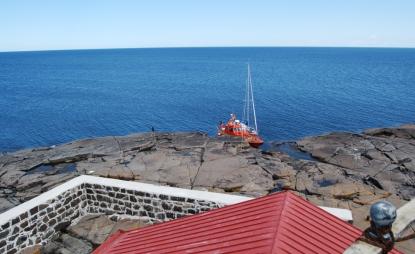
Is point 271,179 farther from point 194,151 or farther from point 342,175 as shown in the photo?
point 194,151

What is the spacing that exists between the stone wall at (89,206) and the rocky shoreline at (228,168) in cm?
763

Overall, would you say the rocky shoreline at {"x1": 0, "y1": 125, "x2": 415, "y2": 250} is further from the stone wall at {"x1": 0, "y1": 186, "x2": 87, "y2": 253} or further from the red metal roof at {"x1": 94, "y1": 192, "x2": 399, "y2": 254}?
the red metal roof at {"x1": 94, "y1": 192, "x2": 399, "y2": 254}

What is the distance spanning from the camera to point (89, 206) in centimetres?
1508

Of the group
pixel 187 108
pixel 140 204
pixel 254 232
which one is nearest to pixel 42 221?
pixel 140 204

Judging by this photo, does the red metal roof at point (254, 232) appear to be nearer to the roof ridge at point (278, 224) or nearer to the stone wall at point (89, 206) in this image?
the roof ridge at point (278, 224)

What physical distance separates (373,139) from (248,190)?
69.5ft

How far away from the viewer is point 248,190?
2145 centimetres

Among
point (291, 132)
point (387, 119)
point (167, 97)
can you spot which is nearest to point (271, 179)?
point (291, 132)

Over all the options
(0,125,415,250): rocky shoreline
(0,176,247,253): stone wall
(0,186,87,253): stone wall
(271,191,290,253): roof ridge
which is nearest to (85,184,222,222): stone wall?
(0,176,247,253): stone wall

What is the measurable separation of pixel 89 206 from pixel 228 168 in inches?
467

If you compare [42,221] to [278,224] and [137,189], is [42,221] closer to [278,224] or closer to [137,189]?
[137,189]

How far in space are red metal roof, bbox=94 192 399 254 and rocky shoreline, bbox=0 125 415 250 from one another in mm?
9370

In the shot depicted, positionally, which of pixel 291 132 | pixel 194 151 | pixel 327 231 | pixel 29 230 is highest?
pixel 327 231

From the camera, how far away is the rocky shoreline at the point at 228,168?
71.8 feet
